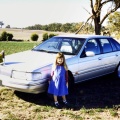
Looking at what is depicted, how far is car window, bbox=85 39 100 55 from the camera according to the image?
7.62m

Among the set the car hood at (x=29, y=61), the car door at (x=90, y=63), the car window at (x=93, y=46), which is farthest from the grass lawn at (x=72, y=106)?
the car window at (x=93, y=46)

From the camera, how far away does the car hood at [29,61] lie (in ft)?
20.2

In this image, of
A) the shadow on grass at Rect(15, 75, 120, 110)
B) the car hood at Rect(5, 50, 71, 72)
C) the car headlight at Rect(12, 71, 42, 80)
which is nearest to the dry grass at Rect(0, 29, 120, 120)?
the shadow on grass at Rect(15, 75, 120, 110)

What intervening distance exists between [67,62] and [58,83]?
2.61 ft

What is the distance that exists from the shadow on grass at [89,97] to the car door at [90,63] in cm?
36

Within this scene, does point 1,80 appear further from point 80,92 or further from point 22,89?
point 80,92

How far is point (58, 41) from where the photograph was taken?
784 cm

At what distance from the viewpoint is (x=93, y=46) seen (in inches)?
311

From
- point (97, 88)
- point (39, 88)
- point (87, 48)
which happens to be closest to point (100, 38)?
point (87, 48)

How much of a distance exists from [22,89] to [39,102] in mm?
553

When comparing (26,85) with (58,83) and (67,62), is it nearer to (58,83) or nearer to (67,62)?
(58,83)

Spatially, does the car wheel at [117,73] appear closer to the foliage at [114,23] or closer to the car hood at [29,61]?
A: the car hood at [29,61]

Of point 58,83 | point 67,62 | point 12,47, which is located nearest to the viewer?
point 58,83

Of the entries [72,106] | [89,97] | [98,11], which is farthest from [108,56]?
[98,11]
